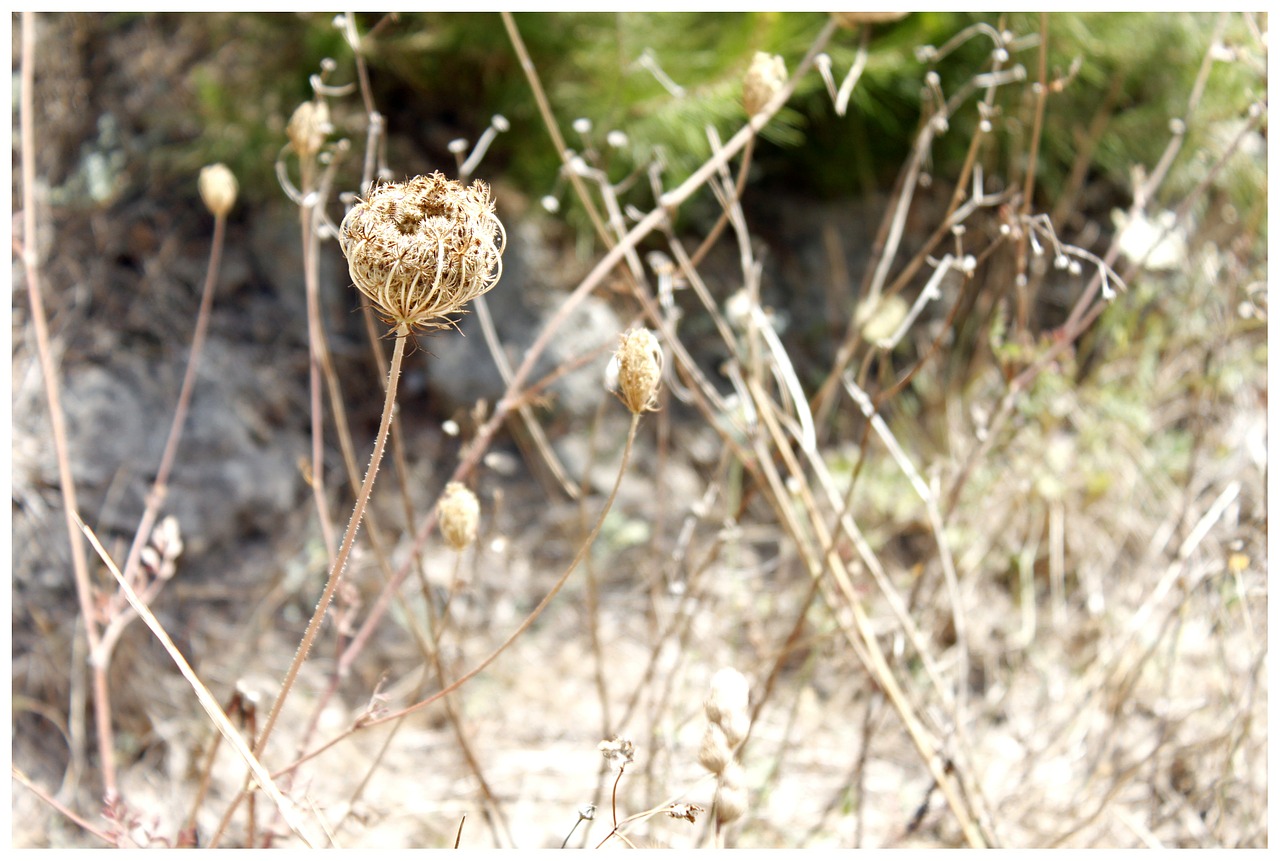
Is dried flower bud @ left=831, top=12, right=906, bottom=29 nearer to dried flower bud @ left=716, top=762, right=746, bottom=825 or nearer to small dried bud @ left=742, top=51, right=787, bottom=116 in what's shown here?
small dried bud @ left=742, top=51, right=787, bottom=116

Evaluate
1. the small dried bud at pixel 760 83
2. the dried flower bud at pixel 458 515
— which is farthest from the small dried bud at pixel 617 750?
the small dried bud at pixel 760 83

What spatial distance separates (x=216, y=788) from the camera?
138 centimetres

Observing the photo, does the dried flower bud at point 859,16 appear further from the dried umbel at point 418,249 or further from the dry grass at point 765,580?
the dried umbel at point 418,249

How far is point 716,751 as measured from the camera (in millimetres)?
594

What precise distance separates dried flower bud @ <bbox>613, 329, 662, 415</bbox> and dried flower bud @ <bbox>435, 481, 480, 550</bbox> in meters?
0.19

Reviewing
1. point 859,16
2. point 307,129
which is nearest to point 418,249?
point 307,129

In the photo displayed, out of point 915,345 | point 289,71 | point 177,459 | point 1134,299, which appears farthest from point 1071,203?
point 177,459

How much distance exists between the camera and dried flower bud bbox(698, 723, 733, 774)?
0.59m

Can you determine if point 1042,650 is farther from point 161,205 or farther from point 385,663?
point 161,205

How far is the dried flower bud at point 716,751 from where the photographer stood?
0.59 m

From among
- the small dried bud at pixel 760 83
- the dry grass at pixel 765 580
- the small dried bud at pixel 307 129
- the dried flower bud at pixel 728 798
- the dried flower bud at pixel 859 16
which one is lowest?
the dry grass at pixel 765 580

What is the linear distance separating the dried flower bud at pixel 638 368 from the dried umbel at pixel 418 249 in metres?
0.11

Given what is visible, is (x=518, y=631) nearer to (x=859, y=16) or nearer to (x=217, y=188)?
(x=217, y=188)

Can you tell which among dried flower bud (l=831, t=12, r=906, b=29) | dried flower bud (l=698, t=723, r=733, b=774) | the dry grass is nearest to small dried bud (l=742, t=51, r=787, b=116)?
the dry grass
